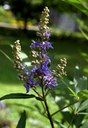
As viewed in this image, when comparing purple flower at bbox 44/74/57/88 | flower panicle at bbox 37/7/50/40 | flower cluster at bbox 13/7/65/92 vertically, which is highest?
flower panicle at bbox 37/7/50/40

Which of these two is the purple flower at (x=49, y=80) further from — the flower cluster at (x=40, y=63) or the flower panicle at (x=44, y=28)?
the flower panicle at (x=44, y=28)

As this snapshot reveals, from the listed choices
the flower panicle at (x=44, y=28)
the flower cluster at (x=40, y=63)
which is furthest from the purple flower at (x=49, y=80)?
the flower panicle at (x=44, y=28)

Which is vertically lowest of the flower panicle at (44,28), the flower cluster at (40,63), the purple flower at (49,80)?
the purple flower at (49,80)

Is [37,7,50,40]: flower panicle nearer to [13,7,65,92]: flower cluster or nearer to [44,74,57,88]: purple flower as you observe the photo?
[13,7,65,92]: flower cluster

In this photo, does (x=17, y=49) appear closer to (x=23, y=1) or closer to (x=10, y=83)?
(x=10, y=83)

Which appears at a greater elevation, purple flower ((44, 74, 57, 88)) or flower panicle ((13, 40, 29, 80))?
flower panicle ((13, 40, 29, 80))

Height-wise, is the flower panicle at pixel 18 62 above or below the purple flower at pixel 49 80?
above

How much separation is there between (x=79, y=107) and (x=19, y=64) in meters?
0.32

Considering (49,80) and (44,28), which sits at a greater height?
(44,28)

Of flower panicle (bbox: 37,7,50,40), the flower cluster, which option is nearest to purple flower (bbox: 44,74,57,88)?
the flower cluster

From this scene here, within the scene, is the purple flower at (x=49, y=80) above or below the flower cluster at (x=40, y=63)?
below

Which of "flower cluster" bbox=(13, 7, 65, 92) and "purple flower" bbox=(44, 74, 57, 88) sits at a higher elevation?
"flower cluster" bbox=(13, 7, 65, 92)

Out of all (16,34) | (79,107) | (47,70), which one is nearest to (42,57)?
(47,70)

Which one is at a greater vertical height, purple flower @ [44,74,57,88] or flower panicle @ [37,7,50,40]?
flower panicle @ [37,7,50,40]
